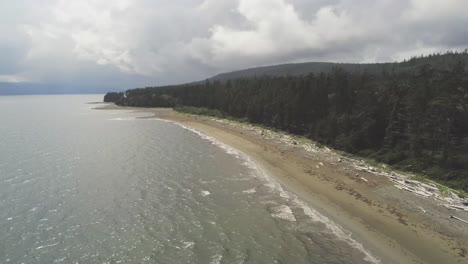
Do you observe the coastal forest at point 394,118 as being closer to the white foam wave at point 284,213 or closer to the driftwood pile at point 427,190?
the driftwood pile at point 427,190

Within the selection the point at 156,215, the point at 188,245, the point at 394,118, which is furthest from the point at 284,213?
the point at 394,118

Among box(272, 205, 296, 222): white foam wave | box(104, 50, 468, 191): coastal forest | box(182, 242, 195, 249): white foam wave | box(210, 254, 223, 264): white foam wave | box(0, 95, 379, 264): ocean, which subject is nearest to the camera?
box(210, 254, 223, 264): white foam wave

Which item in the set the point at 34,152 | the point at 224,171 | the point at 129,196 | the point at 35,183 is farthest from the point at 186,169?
the point at 34,152

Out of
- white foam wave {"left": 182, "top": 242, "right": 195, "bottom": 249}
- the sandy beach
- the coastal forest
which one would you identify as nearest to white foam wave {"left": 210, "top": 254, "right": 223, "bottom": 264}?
white foam wave {"left": 182, "top": 242, "right": 195, "bottom": 249}

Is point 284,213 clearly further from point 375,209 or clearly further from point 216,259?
point 216,259

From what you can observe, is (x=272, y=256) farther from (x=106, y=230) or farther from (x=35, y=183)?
(x=35, y=183)

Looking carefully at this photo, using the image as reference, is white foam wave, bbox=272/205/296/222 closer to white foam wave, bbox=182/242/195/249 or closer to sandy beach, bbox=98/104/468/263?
sandy beach, bbox=98/104/468/263
